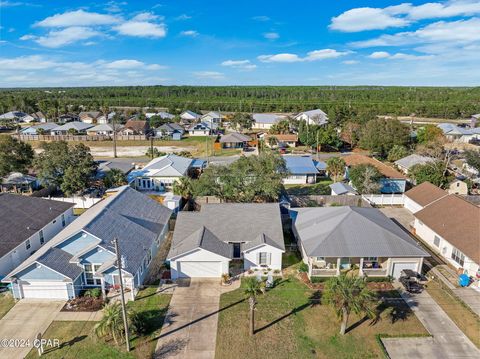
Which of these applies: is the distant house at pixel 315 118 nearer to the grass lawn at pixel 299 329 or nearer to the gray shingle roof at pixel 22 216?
the gray shingle roof at pixel 22 216

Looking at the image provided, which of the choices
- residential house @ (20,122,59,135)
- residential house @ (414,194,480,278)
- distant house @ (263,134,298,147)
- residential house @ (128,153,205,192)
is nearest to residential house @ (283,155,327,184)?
residential house @ (128,153,205,192)

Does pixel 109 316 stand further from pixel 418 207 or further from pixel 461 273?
pixel 418 207

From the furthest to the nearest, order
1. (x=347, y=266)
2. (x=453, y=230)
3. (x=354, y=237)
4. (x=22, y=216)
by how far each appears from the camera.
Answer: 1. (x=22, y=216)
2. (x=453, y=230)
3. (x=347, y=266)
4. (x=354, y=237)

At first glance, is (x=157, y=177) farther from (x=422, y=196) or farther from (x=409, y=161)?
(x=409, y=161)

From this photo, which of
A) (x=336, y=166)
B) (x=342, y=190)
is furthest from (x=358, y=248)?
(x=336, y=166)

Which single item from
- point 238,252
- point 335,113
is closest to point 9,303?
point 238,252
